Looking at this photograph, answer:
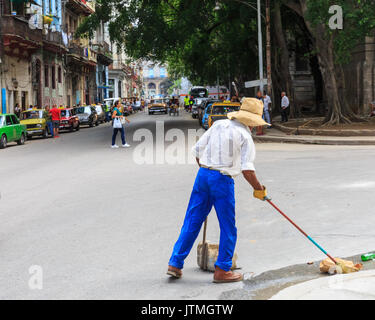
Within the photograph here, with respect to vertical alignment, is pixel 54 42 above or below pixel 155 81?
below

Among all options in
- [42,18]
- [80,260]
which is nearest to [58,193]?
[80,260]

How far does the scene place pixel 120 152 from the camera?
18.8 metres

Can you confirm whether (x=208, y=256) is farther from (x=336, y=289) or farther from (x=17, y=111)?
(x=17, y=111)

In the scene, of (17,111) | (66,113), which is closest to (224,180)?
(66,113)

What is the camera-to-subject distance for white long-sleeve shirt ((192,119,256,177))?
5.20m

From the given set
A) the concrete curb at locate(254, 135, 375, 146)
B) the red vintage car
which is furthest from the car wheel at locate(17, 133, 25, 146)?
the concrete curb at locate(254, 135, 375, 146)

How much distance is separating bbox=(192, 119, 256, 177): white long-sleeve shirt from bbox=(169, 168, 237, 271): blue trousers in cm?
8

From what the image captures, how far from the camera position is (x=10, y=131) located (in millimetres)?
24859

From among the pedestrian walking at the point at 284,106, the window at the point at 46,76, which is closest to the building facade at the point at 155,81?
the window at the point at 46,76

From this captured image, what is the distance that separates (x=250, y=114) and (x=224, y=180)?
65 cm

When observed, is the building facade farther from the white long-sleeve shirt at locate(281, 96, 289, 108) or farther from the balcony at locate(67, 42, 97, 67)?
the white long-sleeve shirt at locate(281, 96, 289, 108)

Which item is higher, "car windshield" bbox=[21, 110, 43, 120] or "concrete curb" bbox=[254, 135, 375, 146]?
"car windshield" bbox=[21, 110, 43, 120]

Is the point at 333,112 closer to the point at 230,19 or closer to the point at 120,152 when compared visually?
the point at 120,152

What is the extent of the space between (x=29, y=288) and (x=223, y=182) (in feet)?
6.40
